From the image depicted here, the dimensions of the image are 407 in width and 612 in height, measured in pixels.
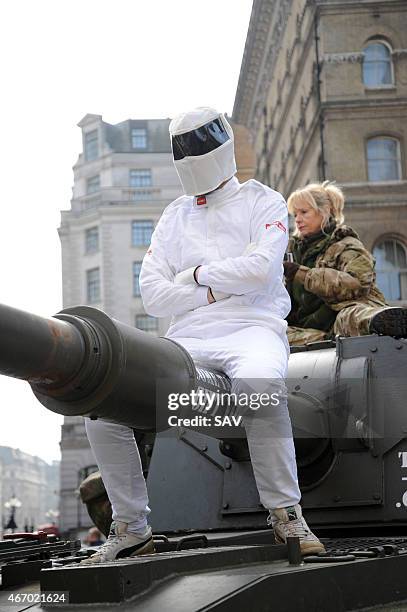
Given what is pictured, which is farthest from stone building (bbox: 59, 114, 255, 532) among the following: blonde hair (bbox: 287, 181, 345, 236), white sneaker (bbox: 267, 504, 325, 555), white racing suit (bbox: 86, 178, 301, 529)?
white sneaker (bbox: 267, 504, 325, 555)

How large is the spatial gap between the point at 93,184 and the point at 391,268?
3592 centimetres

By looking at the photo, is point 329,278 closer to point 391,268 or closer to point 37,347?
point 37,347

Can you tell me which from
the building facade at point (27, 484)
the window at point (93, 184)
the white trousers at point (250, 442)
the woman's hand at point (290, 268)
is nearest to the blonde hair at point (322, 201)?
the woman's hand at point (290, 268)

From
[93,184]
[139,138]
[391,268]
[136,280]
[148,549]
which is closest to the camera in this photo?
[148,549]

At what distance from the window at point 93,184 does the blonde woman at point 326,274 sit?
193ft

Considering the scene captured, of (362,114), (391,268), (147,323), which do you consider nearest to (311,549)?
(391,268)

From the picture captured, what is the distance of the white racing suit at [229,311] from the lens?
4.18 meters

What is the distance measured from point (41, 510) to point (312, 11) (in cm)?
11666

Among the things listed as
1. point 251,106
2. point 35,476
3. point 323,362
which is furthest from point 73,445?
point 35,476

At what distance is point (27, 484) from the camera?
136m

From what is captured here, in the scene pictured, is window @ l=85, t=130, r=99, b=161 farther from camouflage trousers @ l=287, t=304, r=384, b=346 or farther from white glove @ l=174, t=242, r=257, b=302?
white glove @ l=174, t=242, r=257, b=302

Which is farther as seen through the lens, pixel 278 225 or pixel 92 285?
pixel 92 285

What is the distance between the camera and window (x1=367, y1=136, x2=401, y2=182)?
33.7 meters

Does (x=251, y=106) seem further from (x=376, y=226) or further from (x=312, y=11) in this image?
(x=376, y=226)
